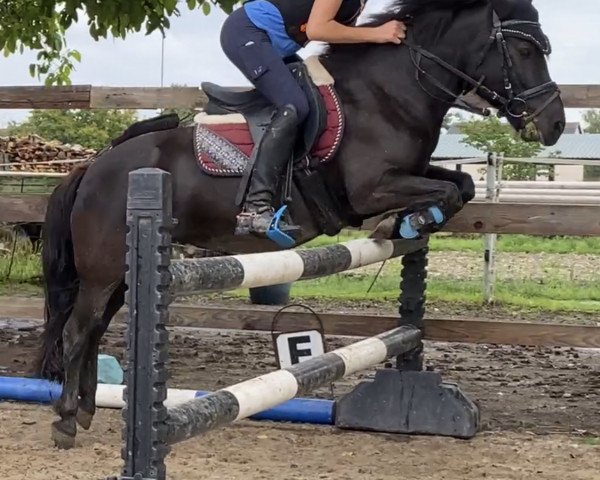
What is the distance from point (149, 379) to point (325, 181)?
226 centimetres

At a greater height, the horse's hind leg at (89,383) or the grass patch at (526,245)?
the grass patch at (526,245)

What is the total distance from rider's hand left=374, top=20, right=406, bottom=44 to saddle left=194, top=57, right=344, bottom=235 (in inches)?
11.8

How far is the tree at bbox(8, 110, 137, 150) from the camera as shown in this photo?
31.9 meters

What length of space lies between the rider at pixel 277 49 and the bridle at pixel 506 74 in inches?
8.6

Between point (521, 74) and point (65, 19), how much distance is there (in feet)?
12.9

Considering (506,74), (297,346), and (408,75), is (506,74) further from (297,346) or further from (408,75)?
(297,346)

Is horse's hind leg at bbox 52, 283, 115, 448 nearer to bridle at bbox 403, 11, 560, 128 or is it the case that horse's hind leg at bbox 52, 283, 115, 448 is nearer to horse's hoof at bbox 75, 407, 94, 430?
horse's hoof at bbox 75, 407, 94, 430

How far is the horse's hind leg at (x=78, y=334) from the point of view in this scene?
4.54 m

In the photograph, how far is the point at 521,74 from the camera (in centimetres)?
442

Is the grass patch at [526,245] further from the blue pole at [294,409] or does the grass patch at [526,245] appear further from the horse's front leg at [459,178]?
the horse's front leg at [459,178]

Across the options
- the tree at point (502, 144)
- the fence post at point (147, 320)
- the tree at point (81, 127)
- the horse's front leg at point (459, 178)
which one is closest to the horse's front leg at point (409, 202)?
the horse's front leg at point (459, 178)

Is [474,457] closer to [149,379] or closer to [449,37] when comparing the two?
[449,37]

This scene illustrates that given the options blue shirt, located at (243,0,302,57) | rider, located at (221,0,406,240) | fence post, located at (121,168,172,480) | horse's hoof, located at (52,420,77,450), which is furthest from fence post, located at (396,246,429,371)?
fence post, located at (121,168,172,480)

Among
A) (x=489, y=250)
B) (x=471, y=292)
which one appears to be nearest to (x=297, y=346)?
(x=489, y=250)
